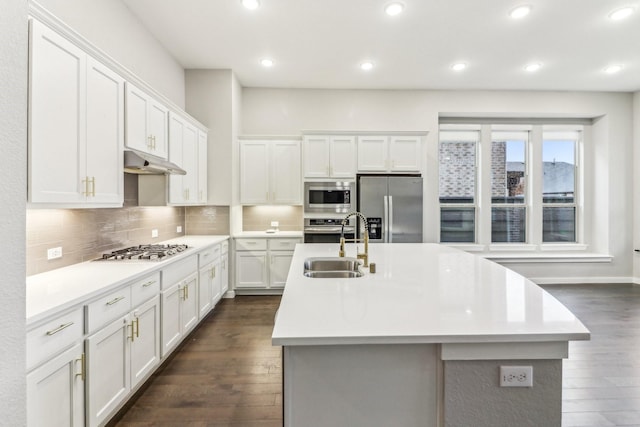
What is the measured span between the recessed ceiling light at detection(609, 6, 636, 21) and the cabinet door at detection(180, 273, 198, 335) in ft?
16.0

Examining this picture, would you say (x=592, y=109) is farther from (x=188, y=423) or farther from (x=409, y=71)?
(x=188, y=423)

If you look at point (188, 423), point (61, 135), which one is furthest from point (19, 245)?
point (188, 423)

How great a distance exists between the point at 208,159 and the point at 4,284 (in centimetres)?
387

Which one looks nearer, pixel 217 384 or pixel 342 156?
pixel 217 384

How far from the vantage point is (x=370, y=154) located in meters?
4.54

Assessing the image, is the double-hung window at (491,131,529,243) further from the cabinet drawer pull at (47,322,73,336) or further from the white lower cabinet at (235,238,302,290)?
the cabinet drawer pull at (47,322,73,336)

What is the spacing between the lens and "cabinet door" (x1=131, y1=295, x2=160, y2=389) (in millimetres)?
2061

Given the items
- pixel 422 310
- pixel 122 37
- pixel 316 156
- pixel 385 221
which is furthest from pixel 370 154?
pixel 422 310

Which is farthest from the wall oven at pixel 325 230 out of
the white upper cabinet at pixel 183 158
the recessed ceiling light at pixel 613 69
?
the recessed ceiling light at pixel 613 69

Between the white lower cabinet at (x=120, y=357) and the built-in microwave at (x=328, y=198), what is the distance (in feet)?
8.29

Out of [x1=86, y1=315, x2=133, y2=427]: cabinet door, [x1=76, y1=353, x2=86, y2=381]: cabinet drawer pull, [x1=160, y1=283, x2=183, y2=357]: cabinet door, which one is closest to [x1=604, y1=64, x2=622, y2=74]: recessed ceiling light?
[x1=160, y1=283, x2=183, y2=357]: cabinet door

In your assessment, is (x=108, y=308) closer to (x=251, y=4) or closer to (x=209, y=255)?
(x=209, y=255)

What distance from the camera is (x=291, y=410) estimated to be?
1167 millimetres

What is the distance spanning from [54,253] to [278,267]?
2.72 m
